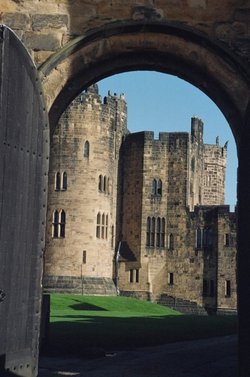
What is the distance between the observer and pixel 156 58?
9.20m

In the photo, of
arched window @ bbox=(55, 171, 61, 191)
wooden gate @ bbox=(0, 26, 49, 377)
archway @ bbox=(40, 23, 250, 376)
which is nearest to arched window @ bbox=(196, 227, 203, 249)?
arched window @ bbox=(55, 171, 61, 191)

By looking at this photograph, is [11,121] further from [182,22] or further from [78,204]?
[78,204]

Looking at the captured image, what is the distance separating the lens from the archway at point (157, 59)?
8703 mm

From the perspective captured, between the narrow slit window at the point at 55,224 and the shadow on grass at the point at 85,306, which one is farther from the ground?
the narrow slit window at the point at 55,224

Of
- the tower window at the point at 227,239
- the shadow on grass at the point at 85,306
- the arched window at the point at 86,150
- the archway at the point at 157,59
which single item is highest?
the arched window at the point at 86,150

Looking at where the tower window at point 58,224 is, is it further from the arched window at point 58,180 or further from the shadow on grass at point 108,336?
the shadow on grass at point 108,336

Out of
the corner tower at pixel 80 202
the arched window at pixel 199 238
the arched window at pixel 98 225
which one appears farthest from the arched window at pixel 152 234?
the arched window at pixel 98 225

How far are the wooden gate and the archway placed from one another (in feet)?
→ 3.62

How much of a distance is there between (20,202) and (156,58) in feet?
8.84

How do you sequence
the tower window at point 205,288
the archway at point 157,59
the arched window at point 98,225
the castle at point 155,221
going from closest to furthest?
the archway at point 157,59, the arched window at point 98,225, the castle at point 155,221, the tower window at point 205,288

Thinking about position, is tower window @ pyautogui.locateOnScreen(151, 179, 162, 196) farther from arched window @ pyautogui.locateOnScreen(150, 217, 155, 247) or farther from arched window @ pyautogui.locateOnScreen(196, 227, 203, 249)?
arched window @ pyautogui.locateOnScreen(196, 227, 203, 249)

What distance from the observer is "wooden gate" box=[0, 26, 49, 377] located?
7.18 m

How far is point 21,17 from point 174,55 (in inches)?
66.7

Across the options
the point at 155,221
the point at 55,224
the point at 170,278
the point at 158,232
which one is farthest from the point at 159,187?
the point at 55,224
